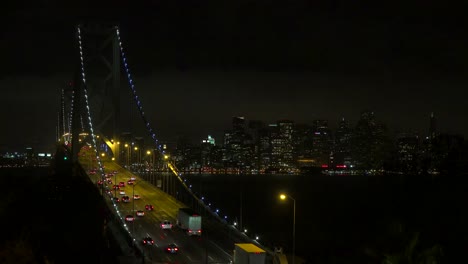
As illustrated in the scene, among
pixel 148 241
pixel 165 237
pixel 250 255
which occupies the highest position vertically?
pixel 250 255

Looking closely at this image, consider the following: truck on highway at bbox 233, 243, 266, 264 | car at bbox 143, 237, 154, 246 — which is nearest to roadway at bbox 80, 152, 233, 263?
car at bbox 143, 237, 154, 246

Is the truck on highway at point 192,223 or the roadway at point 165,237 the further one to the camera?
the truck on highway at point 192,223

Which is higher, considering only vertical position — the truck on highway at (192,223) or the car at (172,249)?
the truck on highway at (192,223)

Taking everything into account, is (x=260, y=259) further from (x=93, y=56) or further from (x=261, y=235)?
(x=93, y=56)

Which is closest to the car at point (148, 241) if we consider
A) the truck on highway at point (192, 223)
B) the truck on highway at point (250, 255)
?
the truck on highway at point (192, 223)

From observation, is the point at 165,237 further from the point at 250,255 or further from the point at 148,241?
the point at 250,255

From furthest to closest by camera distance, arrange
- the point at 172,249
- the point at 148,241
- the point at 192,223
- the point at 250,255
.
Answer: the point at 192,223
the point at 148,241
the point at 172,249
the point at 250,255

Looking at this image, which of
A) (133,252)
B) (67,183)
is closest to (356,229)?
(67,183)

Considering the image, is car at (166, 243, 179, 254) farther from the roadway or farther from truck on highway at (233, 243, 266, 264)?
truck on highway at (233, 243, 266, 264)

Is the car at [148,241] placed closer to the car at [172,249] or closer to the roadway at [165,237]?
the roadway at [165,237]

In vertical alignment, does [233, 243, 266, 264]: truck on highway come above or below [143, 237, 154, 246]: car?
above

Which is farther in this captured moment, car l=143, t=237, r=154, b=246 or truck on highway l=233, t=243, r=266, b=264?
car l=143, t=237, r=154, b=246

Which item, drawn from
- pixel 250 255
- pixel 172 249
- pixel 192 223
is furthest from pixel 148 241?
pixel 250 255
